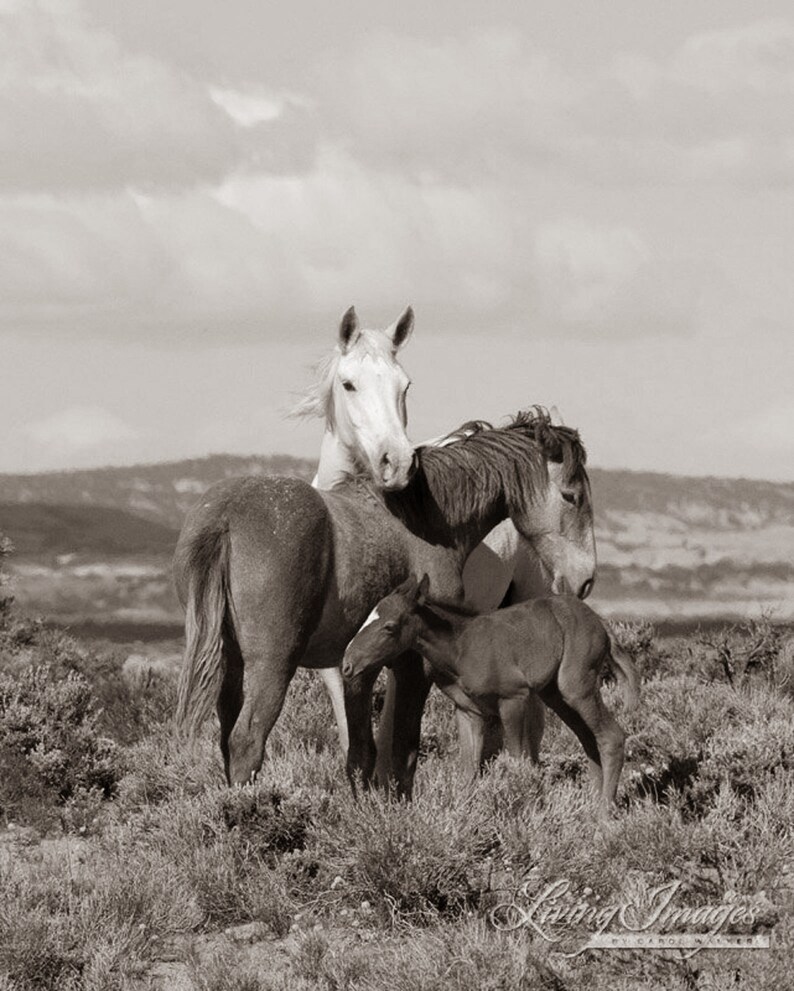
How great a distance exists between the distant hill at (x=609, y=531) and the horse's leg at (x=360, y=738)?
13.8 meters

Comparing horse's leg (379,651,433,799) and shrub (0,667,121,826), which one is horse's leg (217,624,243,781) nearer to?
horse's leg (379,651,433,799)

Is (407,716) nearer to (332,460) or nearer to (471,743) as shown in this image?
(471,743)

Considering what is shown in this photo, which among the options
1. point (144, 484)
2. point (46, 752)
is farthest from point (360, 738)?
point (144, 484)

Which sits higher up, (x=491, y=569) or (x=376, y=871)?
(x=491, y=569)

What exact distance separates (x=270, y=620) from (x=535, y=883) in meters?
1.68

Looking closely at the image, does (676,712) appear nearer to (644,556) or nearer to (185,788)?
(185,788)

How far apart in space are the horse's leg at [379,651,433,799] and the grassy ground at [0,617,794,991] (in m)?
0.21

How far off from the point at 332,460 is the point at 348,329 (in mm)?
798

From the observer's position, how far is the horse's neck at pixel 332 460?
29.6 ft

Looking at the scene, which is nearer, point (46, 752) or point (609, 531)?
point (46, 752)

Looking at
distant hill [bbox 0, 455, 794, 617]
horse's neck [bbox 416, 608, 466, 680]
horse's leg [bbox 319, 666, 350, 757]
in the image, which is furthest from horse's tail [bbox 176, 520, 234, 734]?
distant hill [bbox 0, 455, 794, 617]

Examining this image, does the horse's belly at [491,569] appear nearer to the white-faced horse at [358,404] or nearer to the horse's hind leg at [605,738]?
the white-faced horse at [358,404]

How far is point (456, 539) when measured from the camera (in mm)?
7930

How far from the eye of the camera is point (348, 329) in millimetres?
8766
